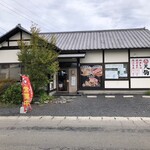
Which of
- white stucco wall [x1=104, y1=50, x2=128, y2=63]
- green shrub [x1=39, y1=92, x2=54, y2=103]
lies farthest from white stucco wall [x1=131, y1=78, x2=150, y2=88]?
green shrub [x1=39, y1=92, x2=54, y2=103]

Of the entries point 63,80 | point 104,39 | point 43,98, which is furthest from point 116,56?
point 43,98

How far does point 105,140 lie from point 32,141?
2151 mm

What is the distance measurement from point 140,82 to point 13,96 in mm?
10977

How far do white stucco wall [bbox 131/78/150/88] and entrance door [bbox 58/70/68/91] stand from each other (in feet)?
18.9

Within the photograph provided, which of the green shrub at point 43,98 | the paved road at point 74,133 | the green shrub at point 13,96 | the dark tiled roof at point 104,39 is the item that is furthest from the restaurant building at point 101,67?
the paved road at point 74,133

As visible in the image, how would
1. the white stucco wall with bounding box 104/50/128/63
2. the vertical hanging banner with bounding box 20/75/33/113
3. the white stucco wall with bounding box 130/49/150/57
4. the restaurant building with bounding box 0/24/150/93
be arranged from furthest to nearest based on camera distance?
the white stucco wall with bounding box 104/50/128/63 → the white stucco wall with bounding box 130/49/150/57 → the restaurant building with bounding box 0/24/150/93 → the vertical hanging banner with bounding box 20/75/33/113

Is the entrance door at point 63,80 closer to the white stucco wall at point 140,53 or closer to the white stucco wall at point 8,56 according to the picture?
the white stucco wall at point 8,56

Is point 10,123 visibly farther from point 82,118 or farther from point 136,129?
point 136,129

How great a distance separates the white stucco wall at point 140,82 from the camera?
71.3 feet

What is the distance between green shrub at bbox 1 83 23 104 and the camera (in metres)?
16.0

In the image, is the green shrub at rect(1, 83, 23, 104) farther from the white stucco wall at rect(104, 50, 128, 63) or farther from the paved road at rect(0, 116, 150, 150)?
the white stucco wall at rect(104, 50, 128, 63)

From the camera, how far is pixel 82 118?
11.7m

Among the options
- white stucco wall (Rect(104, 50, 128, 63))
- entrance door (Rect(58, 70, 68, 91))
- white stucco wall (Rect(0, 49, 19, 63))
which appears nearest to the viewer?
white stucco wall (Rect(0, 49, 19, 63))

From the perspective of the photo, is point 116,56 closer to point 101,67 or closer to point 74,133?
point 101,67
